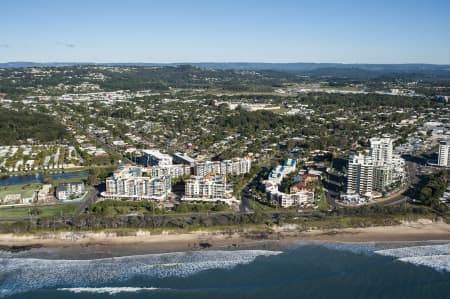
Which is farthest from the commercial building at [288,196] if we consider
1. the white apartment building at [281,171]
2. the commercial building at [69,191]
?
the commercial building at [69,191]

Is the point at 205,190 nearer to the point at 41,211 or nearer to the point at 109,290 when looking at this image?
the point at 41,211

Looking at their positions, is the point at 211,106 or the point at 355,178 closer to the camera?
the point at 355,178

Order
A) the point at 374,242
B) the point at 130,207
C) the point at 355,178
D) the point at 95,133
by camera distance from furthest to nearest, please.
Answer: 1. the point at 95,133
2. the point at 355,178
3. the point at 130,207
4. the point at 374,242

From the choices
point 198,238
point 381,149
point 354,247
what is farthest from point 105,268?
point 381,149

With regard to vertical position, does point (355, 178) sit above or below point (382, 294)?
above

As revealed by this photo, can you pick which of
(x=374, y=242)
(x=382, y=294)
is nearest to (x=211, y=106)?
(x=374, y=242)

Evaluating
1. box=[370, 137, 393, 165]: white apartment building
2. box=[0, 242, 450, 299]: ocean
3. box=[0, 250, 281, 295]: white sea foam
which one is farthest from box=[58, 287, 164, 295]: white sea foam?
box=[370, 137, 393, 165]: white apartment building

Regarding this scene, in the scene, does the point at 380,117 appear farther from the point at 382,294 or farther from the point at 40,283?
the point at 40,283

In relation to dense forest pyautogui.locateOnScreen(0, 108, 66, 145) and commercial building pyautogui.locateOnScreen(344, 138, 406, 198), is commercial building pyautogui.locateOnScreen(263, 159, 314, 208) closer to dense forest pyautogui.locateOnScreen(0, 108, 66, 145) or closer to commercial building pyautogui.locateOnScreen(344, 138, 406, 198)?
commercial building pyautogui.locateOnScreen(344, 138, 406, 198)
